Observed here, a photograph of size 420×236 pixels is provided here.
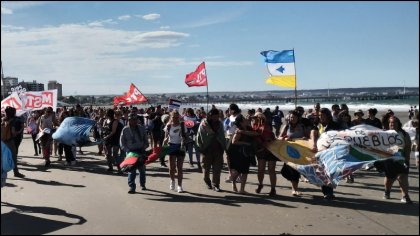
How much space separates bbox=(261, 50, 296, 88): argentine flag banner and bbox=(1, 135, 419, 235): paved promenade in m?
4.74

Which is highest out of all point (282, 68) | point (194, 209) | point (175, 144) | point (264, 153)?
point (282, 68)

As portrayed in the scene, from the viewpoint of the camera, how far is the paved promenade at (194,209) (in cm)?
639

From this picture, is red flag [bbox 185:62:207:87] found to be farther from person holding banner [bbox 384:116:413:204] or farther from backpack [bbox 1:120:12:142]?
person holding banner [bbox 384:116:413:204]

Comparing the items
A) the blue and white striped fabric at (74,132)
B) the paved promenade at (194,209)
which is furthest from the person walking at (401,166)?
the blue and white striped fabric at (74,132)

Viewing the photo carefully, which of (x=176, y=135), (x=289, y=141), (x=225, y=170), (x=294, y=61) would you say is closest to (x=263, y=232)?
(x=289, y=141)

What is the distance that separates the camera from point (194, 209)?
7555 millimetres

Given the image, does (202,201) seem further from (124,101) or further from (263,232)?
(124,101)

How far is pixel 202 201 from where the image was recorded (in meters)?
8.19

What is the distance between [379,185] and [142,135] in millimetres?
5287

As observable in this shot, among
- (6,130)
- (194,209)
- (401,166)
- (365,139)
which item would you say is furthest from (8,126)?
(401,166)

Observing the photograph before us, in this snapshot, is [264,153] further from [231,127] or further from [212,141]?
[231,127]

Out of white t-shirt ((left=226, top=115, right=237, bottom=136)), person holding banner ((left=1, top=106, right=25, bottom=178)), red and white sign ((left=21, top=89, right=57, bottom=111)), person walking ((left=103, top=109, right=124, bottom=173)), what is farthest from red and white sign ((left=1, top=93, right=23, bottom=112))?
white t-shirt ((left=226, top=115, right=237, bottom=136))

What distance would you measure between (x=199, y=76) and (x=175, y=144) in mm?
9086

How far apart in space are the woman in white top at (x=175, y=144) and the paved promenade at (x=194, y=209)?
375mm
